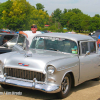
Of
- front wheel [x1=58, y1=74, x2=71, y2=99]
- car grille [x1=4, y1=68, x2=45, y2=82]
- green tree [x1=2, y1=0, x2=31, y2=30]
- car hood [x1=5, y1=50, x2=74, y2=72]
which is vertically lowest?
front wheel [x1=58, y1=74, x2=71, y2=99]

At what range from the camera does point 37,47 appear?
6.98 m

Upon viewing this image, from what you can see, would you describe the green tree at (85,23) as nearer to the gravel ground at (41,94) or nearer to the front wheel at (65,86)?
the gravel ground at (41,94)

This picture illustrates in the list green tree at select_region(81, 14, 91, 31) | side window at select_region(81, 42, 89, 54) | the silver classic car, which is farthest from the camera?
green tree at select_region(81, 14, 91, 31)

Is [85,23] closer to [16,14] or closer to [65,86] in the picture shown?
[16,14]

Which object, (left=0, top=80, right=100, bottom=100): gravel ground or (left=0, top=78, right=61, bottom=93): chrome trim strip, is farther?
(left=0, top=80, right=100, bottom=100): gravel ground

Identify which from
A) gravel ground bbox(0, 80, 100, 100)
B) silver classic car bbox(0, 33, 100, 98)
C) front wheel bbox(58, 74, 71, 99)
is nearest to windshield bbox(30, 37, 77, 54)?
silver classic car bbox(0, 33, 100, 98)

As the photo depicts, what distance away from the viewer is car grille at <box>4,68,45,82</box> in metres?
5.20

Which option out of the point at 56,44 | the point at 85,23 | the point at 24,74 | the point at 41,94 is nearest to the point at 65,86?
the point at 41,94

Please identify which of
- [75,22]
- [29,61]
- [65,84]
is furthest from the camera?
[75,22]

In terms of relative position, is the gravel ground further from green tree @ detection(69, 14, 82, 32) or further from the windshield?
green tree @ detection(69, 14, 82, 32)

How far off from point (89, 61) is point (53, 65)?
180cm

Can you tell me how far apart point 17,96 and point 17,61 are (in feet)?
2.88

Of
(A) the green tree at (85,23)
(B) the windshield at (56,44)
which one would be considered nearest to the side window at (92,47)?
(B) the windshield at (56,44)

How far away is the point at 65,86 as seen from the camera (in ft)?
18.7
